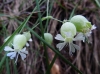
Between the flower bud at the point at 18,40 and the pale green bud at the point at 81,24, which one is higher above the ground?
the pale green bud at the point at 81,24

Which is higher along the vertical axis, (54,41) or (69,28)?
(69,28)

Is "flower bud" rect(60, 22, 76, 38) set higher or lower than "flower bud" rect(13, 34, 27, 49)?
higher

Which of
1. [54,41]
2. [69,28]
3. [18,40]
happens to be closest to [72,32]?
[69,28]

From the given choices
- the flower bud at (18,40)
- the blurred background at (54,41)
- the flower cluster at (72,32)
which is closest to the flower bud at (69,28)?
the flower cluster at (72,32)

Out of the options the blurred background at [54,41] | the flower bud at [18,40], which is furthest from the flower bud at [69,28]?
the blurred background at [54,41]

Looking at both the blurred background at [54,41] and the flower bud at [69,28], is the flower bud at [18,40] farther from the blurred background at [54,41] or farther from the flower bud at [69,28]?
the blurred background at [54,41]

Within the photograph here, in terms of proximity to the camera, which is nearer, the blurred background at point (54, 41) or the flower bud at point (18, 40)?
the flower bud at point (18, 40)

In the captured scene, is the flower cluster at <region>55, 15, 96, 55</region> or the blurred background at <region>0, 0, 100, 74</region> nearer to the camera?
the flower cluster at <region>55, 15, 96, 55</region>

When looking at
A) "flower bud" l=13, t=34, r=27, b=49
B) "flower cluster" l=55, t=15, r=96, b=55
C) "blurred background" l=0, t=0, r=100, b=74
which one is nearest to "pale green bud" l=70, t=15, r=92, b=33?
"flower cluster" l=55, t=15, r=96, b=55

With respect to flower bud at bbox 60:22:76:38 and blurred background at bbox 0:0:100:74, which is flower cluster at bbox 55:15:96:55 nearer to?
flower bud at bbox 60:22:76:38

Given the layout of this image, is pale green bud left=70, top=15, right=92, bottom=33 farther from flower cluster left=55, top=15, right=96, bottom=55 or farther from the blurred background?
the blurred background

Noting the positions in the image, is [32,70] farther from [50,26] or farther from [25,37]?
[25,37]

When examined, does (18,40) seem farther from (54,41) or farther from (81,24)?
(54,41)
